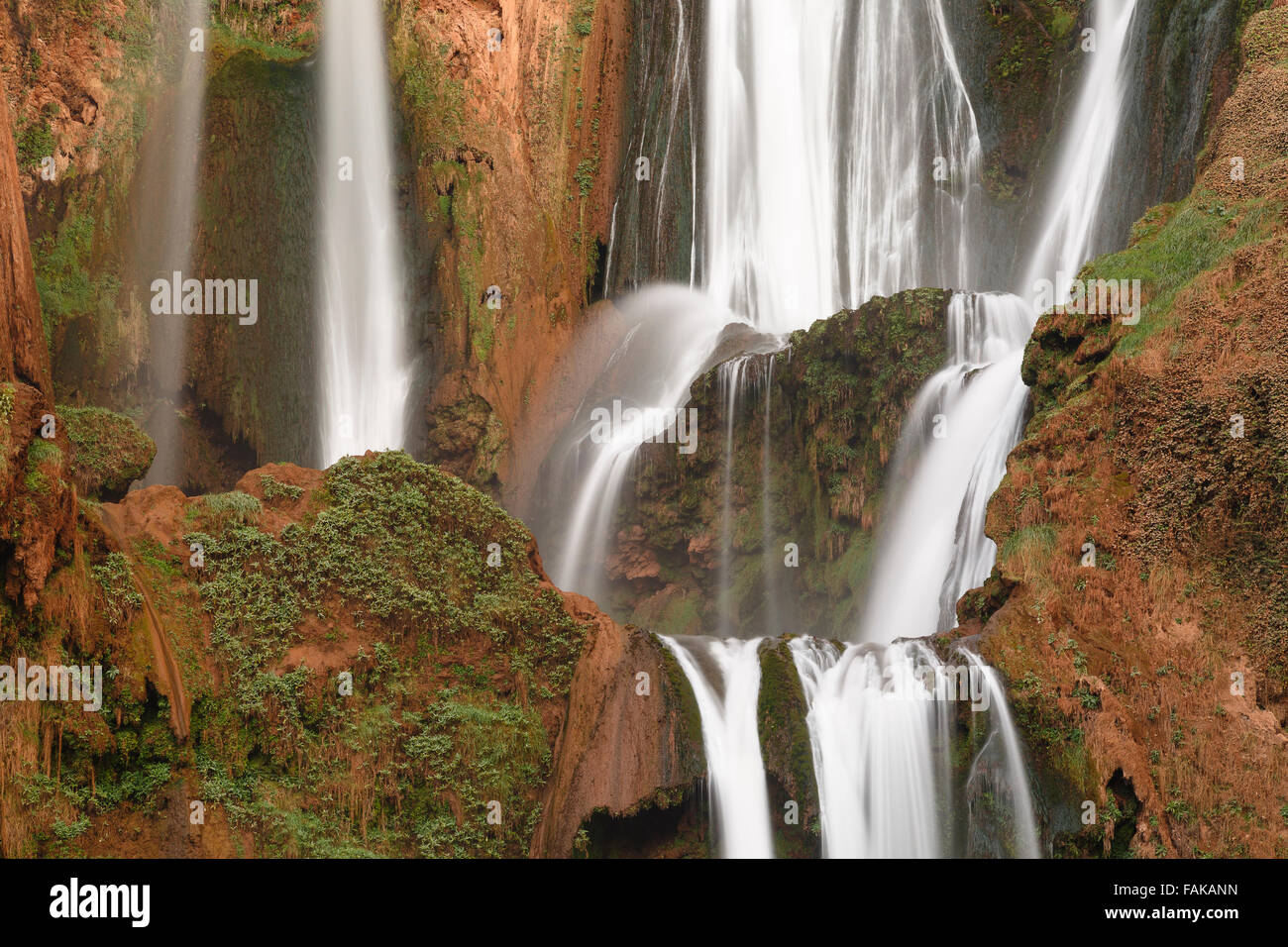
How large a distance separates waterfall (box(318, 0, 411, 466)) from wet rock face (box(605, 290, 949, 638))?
6.10 metres

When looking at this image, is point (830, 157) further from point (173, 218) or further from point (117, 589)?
point (117, 589)

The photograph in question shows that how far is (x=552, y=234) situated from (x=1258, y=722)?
2040 cm

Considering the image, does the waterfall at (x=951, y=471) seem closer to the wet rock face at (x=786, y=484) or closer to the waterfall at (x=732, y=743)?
the wet rock face at (x=786, y=484)

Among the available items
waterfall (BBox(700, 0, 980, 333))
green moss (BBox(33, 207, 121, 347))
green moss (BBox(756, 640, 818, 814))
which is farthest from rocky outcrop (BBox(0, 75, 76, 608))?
waterfall (BBox(700, 0, 980, 333))

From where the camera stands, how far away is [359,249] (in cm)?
2731

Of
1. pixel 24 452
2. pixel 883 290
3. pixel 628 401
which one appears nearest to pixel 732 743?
pixel 24 452

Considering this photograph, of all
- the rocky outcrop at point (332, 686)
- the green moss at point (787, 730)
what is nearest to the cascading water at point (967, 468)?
the green moss at point (787, 730)

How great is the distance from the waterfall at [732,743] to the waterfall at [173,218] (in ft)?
38.0

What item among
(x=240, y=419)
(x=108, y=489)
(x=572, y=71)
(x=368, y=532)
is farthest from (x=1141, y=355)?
(x=572, y=71)

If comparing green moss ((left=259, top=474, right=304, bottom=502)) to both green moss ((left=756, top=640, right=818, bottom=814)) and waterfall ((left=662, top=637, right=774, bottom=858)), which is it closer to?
waterfall ((left=662, top=637, right=774, bottom=858))

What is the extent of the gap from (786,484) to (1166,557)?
9.69 meters

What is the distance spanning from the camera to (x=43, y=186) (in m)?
21.0

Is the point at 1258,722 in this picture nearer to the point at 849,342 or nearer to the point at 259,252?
the point at 849,342

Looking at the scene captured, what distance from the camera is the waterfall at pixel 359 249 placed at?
2641 cm
